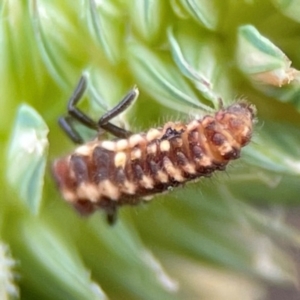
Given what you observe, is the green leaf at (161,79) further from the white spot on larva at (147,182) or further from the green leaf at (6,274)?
the green leaf at (6,274)

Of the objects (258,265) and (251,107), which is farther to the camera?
(258,265)

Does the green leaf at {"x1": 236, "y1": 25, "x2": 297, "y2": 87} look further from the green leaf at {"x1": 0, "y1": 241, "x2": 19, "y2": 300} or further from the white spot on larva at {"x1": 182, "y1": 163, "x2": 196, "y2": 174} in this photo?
the green leaf at {"x1": 0, "y1": 241, "x2": 19, "y2": 300}

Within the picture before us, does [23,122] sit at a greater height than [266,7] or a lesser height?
lesser

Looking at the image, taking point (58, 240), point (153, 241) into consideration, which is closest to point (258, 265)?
point (153, 241)

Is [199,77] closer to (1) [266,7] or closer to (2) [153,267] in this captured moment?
(1) [266,7]

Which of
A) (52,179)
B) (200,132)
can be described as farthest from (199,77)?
(52,179)

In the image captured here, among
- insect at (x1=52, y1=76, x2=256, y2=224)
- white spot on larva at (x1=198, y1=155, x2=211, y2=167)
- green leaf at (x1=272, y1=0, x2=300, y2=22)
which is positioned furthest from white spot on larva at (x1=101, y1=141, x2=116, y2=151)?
green leaf at (x1=272, y1=0, x2=300, y2=22)
